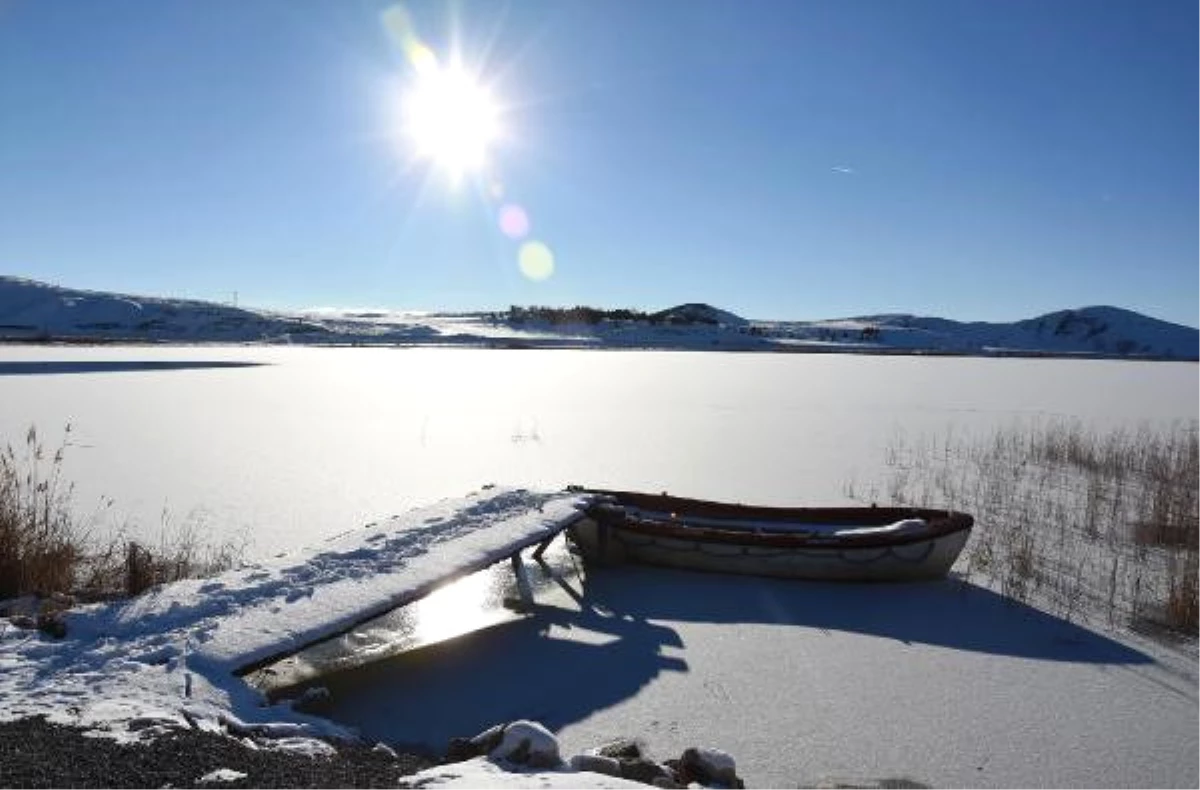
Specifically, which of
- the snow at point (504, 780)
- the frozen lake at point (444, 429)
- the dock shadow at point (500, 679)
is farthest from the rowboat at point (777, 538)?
the snow at point (504, 780)

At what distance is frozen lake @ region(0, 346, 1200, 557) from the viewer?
34.6 ft

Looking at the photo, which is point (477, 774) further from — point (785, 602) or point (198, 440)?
point (198, 440)

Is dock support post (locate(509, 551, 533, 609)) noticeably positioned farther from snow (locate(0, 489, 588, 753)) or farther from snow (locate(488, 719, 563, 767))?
snow (locate(488, 719, 563, 767))

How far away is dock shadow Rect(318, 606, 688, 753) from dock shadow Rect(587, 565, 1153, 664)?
0.66 m

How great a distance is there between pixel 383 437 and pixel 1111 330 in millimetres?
155082

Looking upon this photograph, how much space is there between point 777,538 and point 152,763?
18.1 feet

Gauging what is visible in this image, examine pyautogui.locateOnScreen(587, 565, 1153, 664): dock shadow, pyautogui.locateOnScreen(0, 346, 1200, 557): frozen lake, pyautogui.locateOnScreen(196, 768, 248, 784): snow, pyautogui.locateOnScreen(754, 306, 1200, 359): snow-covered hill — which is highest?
pyautogui.locateOnScreen(754, 306, 1200, 359): snow-covered hill

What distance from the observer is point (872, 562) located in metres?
7.73

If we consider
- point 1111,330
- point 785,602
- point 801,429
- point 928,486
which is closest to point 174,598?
point 785,602

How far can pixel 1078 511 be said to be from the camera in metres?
10.6

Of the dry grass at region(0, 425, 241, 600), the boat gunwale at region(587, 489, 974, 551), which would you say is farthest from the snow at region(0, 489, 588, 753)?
the boat gunwale at region(587, 489, 974, 551)

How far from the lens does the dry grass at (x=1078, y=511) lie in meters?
7.38

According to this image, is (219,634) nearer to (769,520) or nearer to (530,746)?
(530,746)

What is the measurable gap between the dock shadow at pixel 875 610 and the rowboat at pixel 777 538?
122 millimetres
